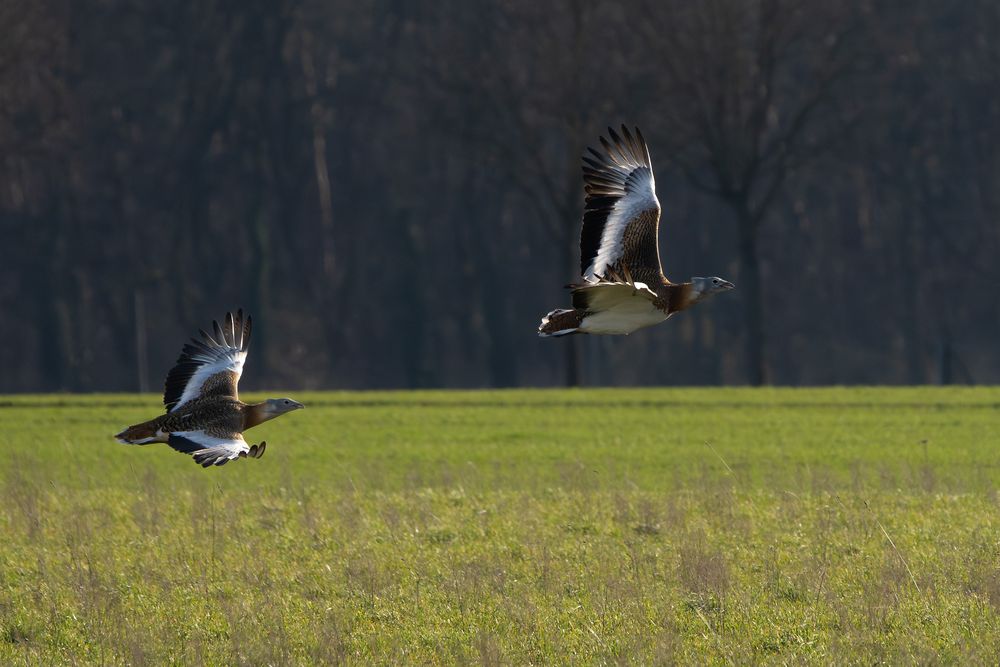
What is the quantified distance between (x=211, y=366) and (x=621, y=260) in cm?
312

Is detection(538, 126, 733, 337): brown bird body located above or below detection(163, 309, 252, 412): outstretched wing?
above

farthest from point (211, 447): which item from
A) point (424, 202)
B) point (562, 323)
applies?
point (424, 202)

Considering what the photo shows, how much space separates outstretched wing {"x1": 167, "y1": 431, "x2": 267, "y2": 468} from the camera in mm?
10695

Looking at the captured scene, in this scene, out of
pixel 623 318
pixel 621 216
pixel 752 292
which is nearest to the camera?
pixel 623 318

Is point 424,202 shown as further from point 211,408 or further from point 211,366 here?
point 211,408

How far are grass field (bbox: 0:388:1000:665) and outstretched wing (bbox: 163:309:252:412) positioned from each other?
4.86 ft

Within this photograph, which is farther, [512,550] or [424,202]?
[424,202]

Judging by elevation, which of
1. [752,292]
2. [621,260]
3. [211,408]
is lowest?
[211,408]

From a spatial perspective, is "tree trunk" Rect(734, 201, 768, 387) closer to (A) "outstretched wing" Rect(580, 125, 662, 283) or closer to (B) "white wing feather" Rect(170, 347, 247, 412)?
(A) "outstretched wing" Rect(580, 125, 662, 283)

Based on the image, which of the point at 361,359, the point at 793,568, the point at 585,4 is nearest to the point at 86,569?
the point at 793,568

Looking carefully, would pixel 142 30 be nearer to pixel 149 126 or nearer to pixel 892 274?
pixel 149 126

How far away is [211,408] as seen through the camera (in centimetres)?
1193

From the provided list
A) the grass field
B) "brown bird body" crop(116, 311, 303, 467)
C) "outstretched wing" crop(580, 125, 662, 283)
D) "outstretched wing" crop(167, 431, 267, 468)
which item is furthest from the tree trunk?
"outstretched wing" crop(167, 431, 267, 468)

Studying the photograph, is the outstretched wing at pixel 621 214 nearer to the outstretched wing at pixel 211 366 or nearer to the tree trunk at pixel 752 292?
the outstretched wing at pixel 211 366
